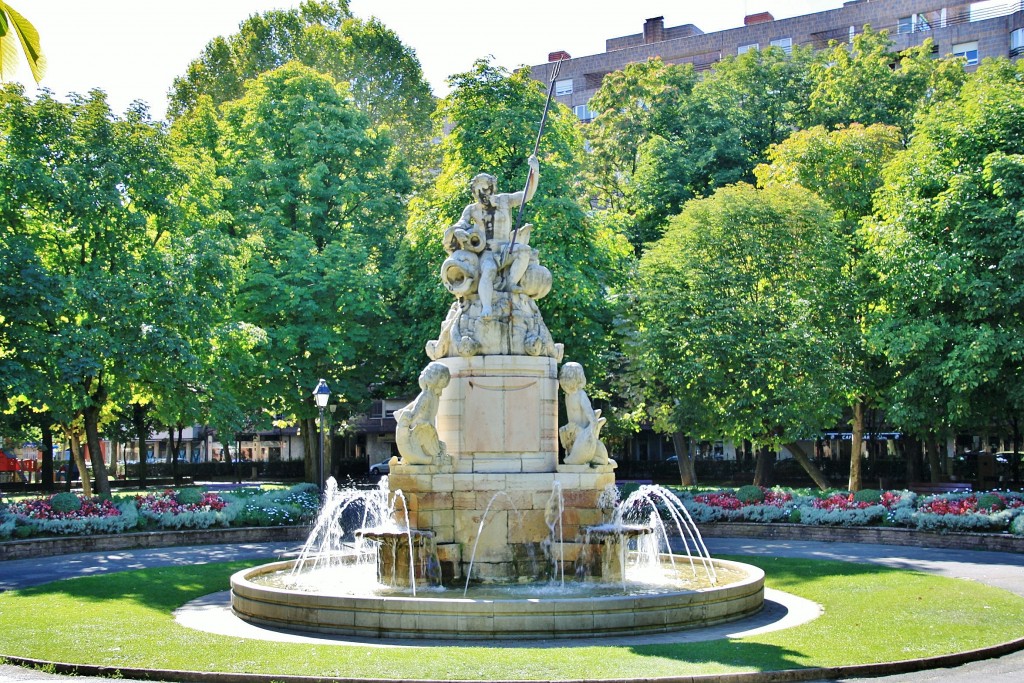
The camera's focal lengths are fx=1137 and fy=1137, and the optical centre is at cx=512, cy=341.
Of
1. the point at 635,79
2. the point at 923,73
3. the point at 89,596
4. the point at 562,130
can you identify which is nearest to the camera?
the point at 89,596

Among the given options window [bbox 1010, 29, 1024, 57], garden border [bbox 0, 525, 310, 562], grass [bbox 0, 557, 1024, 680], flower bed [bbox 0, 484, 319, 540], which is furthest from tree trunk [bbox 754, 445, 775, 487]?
window [bbox 1010, 29, 1024, 57]

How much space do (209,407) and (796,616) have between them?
23713 millimetres

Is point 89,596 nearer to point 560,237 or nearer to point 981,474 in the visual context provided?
point 560,237

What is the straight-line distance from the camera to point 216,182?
126 ft

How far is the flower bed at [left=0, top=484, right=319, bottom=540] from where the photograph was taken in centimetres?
Result: 2562

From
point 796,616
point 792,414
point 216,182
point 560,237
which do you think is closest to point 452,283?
point 796,616

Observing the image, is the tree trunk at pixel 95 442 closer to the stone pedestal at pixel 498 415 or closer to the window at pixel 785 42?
the stone pedestal at pixel 498 415

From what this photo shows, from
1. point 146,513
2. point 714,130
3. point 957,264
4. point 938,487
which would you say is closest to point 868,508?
point 957,264

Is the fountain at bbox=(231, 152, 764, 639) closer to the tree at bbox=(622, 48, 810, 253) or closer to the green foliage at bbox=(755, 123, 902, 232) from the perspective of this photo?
the green foliage at bbox=(755, 123, 902, 232)

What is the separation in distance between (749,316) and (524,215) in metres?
7.65

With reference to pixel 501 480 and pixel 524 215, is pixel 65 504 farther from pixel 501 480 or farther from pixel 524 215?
pixel 524 215

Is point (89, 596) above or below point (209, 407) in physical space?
below

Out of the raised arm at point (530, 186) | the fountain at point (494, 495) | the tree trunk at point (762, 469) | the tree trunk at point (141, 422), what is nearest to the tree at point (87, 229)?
the fountain at point (494, 495)

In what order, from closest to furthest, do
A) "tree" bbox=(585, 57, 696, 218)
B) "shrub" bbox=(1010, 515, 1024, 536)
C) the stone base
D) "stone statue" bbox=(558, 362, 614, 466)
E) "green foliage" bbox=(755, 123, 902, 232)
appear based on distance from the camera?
the stone base
"stone statue" bbox=(558, 362, 614, 466)
"shrub" bbox=(1010, 515, 1024, 536)
"green foliage" bbox=(755, 123, 902, 232)
"tree" bbox=(585, 57, 696, 218)
